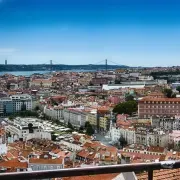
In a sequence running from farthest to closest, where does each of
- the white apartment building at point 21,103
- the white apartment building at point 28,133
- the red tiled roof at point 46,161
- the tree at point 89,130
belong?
the white apartment building at point 21,103
the tree at point 89,130
the white apartment building at point 28,133
the red tiled roof at point 46,161

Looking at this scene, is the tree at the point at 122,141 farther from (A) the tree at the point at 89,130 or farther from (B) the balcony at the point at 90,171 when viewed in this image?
(B) the balcony at the point at 90,171

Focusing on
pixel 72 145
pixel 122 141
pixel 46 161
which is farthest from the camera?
pixel 122 141

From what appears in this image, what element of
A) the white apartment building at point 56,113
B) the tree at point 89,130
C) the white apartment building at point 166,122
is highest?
the white apartment building at point 166,122

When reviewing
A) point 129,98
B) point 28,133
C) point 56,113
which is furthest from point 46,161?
point 129,98

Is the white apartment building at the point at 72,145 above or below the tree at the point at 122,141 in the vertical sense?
above

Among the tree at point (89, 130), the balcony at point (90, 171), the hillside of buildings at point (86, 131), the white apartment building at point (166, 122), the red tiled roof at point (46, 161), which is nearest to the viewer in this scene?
the balcony at point (90, 171)

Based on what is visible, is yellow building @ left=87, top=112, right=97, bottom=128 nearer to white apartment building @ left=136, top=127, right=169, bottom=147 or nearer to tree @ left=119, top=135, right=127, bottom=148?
tree @ left=119, top=135, right=127, bottom=148

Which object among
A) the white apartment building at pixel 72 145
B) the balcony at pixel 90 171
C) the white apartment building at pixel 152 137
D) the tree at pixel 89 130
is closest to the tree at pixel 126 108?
the tree at pixel 89 130

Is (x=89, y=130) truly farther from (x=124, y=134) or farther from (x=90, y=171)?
(x=90, y=171)

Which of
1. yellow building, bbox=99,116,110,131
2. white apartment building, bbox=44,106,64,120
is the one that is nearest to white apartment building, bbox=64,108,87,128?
white apartment building, bbox=44,106,64,120

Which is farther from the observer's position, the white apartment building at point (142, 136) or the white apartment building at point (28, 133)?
the white apartment building at point (28, 133)
